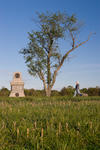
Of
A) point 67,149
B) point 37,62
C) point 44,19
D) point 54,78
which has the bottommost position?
point 67,149

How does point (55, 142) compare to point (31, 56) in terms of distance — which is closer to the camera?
point (55, 142)

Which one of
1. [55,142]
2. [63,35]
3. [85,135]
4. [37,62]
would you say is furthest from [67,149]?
[63,35]

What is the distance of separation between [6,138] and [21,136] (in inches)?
12.4

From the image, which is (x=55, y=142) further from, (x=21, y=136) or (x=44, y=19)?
(x=44, y=19)

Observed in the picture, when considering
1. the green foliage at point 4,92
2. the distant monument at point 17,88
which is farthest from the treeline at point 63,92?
the distant monument at point 17,88

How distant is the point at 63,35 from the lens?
88.7 feet

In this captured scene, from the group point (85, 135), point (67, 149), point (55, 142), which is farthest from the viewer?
point (85, 135)

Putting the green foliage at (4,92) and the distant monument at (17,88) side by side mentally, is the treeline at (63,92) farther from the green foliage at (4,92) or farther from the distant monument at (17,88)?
the distant monument at (17,88)

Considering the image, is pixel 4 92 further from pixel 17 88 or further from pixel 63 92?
pixel 63 92

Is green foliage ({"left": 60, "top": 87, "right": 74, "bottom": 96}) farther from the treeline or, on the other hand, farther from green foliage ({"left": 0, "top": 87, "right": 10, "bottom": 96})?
green foliage ({"left": 0, "top": 87, "right": 10, "bottom": 96})

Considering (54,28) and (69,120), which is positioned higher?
(54,28)

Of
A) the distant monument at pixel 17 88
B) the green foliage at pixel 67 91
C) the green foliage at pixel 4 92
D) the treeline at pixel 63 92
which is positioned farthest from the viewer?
the green foliage at pixel 4 92

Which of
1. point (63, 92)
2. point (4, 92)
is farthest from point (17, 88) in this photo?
point (63, 92)

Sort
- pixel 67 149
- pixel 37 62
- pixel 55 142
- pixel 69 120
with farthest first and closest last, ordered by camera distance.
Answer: pixel 37 62, pixel 69 120, pixel 55 142, pixel 67 149
